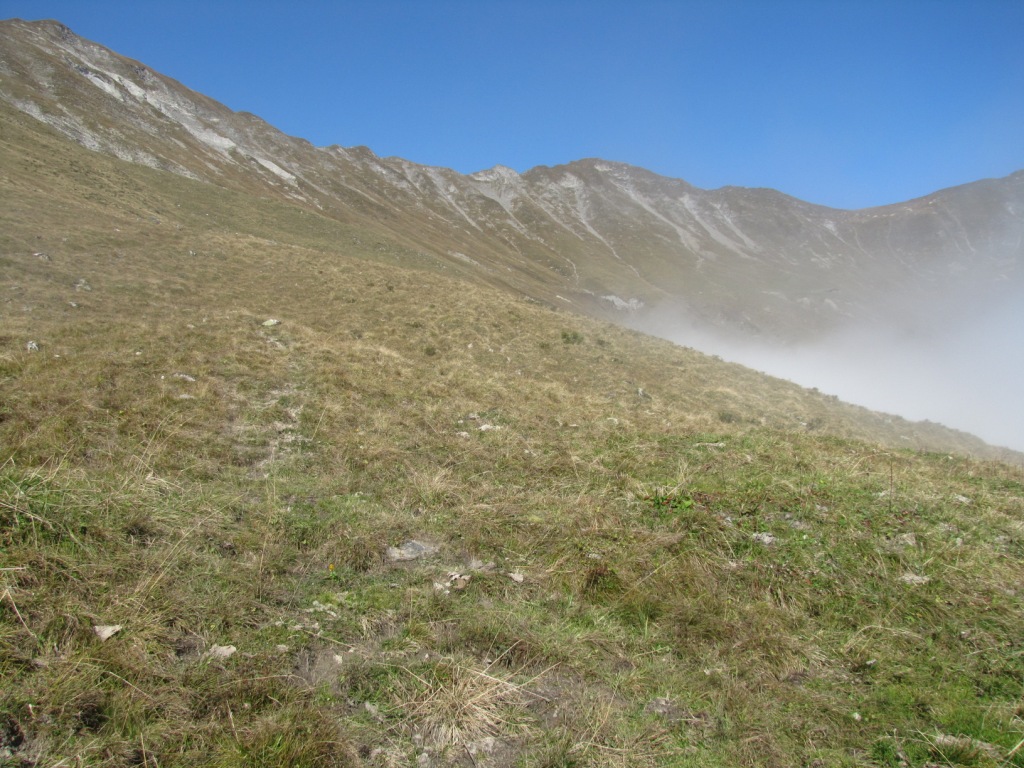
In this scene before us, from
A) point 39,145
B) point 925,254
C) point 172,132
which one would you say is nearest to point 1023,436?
point 39,145

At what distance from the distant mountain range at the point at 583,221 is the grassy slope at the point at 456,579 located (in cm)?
4052

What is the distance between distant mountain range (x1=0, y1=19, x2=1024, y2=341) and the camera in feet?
194

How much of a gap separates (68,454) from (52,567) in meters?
3.87

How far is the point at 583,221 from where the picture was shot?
15588 cm

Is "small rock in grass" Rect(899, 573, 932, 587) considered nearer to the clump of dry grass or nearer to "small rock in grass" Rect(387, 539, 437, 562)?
the clump of dry grass

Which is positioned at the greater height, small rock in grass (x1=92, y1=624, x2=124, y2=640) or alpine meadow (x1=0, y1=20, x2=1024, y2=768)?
alpine meadow (x1=0, y1=20, x2=1024, y2=768)

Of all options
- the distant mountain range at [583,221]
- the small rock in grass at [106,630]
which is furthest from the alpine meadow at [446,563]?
the distant mountain range at [583,221]

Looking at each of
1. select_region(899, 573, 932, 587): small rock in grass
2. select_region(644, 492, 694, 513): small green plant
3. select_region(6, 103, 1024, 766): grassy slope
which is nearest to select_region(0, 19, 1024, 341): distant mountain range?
select_region(6, 103, 1024, 766): grassy slope

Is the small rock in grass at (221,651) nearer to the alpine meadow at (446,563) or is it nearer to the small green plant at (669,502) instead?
the alpine meadow at (446,563)

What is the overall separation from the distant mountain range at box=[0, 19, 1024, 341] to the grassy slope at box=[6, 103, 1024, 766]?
40.5 m

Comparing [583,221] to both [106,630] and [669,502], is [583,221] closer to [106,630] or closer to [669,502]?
[669,502]

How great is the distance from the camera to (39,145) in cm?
3606

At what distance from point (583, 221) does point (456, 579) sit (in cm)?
16164

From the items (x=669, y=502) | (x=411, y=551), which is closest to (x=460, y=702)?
(x=411, y=551)
